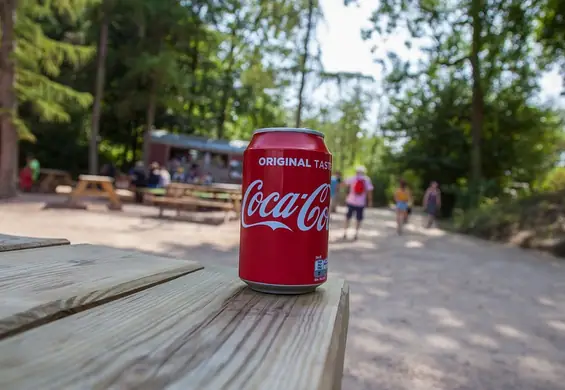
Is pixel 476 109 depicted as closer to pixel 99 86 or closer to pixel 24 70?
pixel 99 86

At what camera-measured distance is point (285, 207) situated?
3.35 feet

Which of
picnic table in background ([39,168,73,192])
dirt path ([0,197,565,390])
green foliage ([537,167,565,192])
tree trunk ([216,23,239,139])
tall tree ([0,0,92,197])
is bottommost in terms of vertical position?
dirt path ([0,197,565,390])

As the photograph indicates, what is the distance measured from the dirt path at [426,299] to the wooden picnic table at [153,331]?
6.47ft

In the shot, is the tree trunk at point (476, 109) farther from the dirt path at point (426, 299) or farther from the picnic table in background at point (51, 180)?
the picnic table in background at point (51, 180)

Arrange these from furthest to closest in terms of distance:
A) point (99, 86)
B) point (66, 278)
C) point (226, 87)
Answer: point (226, 87), point (99, 86), point (66, 278)

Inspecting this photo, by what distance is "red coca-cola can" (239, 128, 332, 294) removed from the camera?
103cm

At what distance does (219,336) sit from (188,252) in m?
6.23

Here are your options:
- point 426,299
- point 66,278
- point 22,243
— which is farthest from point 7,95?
point 66,278

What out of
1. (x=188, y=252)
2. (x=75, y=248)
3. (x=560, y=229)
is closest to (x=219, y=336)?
(x=75, y=248)

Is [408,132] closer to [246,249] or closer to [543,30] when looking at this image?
[543,30]

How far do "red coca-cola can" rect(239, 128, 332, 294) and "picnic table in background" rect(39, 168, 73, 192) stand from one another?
61.0 feet

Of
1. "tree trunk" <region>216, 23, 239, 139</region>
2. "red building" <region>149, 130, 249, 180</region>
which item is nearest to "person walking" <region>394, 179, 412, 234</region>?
"red building" <region>149, 130, 249, 180</region>

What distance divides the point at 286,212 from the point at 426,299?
4.52m

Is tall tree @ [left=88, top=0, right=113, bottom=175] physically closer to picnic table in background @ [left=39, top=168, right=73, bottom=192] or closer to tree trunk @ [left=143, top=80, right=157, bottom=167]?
picnic table in background @ [left=39, top=168, right=73, bottom=192]
